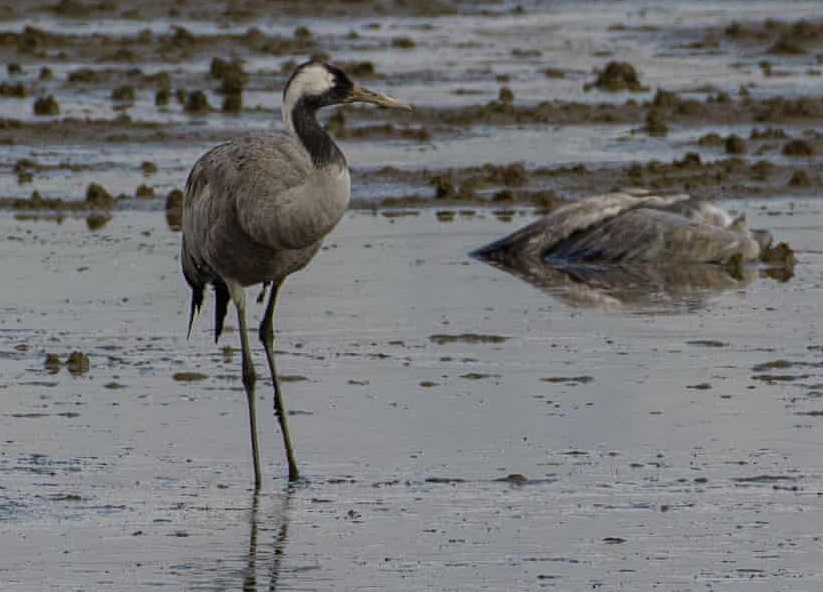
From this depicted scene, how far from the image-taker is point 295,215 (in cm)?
1026

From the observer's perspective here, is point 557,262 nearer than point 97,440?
No

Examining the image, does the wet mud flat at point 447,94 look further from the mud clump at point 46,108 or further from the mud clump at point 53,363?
the mud clump at point 53,363

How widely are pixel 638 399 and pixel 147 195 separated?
27.8 ft

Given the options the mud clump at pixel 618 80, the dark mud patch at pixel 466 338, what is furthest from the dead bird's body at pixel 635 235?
the mud clump at pixel 618 80

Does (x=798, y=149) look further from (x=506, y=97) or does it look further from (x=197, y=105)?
(x=197, y=105)

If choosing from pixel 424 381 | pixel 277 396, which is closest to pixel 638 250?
pixel 424 381

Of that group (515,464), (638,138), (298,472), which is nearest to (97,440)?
(298,472)

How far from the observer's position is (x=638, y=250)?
15.8 meters

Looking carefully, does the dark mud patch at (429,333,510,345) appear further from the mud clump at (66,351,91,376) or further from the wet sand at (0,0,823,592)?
the mud clump at (66,351,91,376)

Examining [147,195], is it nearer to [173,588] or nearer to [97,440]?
[97,440]

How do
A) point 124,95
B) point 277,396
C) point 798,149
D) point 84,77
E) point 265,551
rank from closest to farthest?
point 265,551 < point 277,396 < point 798,149 < point 124,95 < point 84,77

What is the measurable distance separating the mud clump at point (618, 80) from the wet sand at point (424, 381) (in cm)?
216

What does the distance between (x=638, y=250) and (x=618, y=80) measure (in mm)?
12070

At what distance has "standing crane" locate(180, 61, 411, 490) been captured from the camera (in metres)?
10.2
